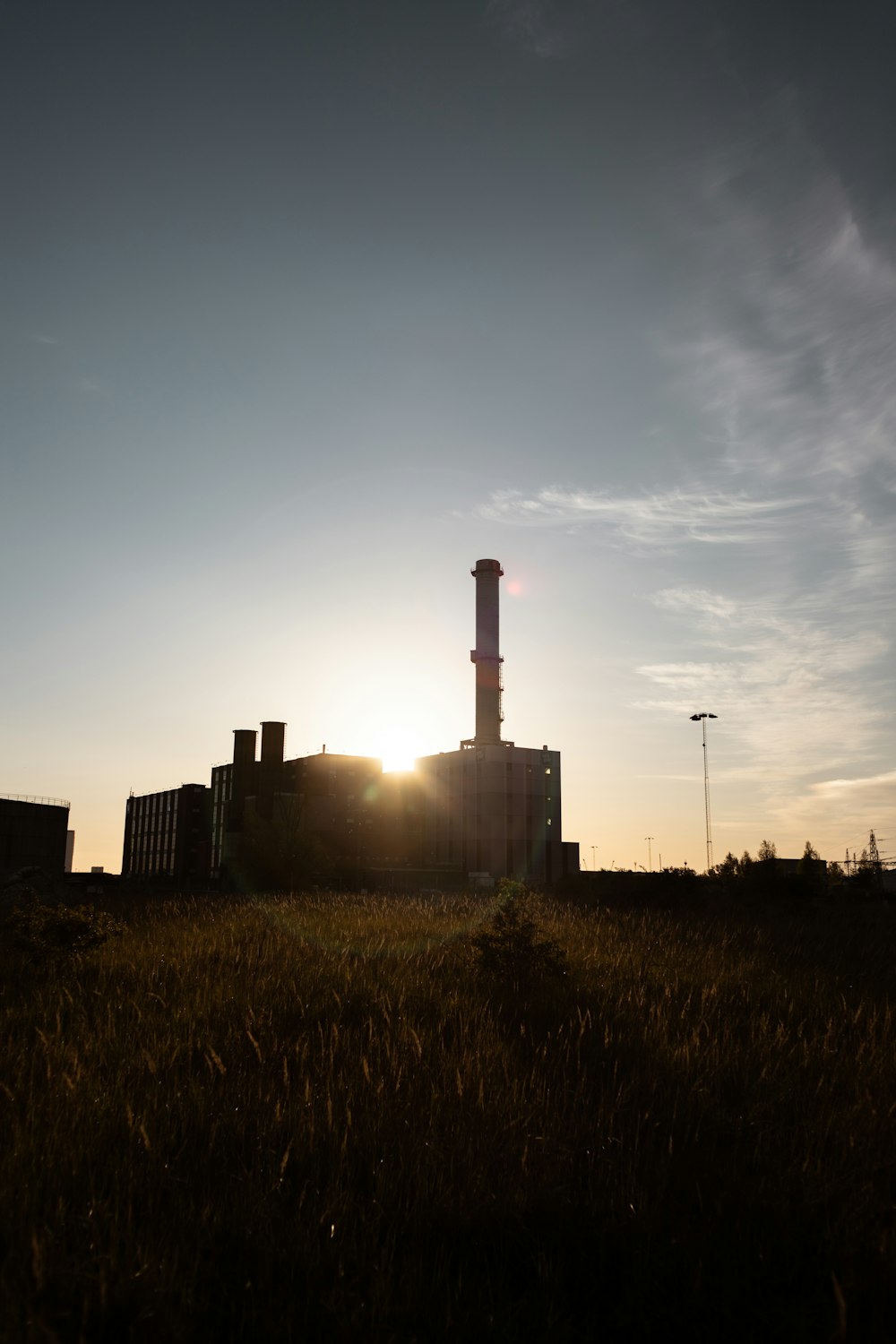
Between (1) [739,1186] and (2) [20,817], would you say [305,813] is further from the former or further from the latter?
(1) [739,1186]

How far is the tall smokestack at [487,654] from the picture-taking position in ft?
276

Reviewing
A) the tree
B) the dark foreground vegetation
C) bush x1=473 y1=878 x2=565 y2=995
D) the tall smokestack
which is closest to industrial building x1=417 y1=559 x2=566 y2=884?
the tall smokestack

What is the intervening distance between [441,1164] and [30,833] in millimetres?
57088

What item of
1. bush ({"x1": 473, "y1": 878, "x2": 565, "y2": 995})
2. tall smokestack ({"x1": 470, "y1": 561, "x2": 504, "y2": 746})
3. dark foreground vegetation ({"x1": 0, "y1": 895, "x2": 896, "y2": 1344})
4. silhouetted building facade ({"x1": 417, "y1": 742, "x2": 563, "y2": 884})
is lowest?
dark foreground vegetation ({"x1": 0, "y1": 895, "x2": 896, "y2": 1344})

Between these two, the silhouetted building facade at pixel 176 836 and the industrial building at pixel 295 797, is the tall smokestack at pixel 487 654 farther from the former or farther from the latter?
the silhouetted building facade at pixel 176 836

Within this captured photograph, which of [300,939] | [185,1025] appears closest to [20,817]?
[300,939]

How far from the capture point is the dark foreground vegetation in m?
3.26

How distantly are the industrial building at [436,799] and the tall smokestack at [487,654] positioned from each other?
86mm

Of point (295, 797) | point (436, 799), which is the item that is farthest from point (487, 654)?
point (295, 797)

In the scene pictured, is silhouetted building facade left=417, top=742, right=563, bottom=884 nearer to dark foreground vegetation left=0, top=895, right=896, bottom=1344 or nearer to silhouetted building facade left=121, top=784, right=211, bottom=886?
silhouetted building facade left=121, top=784, right=211, bottom=886

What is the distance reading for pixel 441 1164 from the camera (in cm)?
427

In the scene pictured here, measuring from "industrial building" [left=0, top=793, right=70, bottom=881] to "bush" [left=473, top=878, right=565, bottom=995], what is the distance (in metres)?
50.2

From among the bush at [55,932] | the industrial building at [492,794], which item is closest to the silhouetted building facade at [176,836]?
the industrial building at [492,794]

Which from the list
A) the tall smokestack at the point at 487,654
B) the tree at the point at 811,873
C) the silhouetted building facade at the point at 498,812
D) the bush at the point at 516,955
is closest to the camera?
the bush at the point at 516,955
